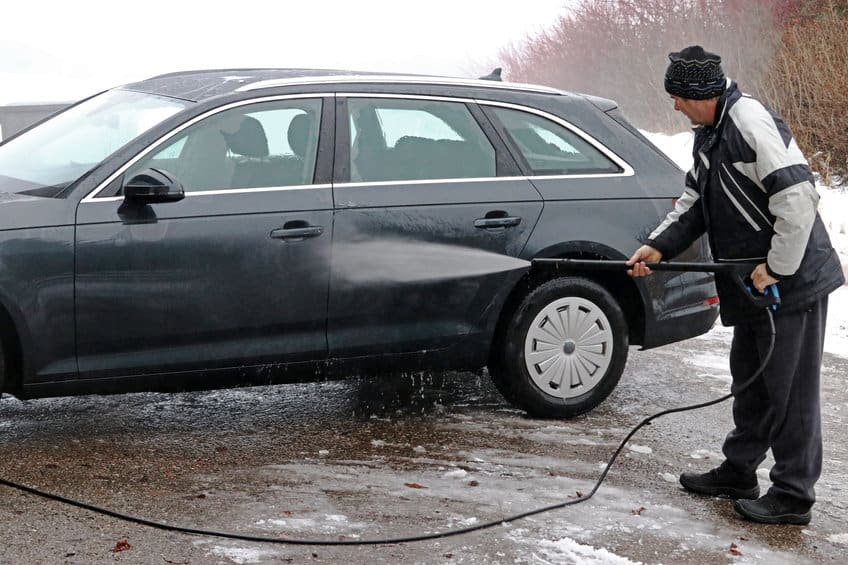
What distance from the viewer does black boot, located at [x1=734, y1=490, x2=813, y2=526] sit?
15.3ft

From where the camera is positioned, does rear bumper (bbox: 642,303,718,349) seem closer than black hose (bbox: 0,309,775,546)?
No

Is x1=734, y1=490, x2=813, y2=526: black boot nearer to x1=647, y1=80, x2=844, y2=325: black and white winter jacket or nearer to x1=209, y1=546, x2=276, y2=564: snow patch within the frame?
x1=647, y1=80, x2=844, y2=325: black and white winter jacket

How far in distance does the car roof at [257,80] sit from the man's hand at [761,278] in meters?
2.00

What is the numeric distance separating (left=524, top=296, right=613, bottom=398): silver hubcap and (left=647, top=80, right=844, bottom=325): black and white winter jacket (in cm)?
112

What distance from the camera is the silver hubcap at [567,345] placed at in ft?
19.0

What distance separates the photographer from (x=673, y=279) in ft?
20.0

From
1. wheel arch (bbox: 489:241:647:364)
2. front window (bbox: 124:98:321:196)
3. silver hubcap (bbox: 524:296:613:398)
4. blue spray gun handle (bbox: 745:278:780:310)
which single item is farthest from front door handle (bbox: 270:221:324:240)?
blue spray gun handle (bbox: 745:278:780:310)

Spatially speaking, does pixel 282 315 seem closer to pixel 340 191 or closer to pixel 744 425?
pixel 340 191

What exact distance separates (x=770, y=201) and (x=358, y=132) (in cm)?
205

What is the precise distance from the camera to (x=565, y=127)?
6.04m

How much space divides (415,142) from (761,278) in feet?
6.31

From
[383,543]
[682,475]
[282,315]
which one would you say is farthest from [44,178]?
[682,475]

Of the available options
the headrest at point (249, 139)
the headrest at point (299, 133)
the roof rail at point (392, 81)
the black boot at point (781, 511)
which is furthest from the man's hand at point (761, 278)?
the headrest at point (249, 139)

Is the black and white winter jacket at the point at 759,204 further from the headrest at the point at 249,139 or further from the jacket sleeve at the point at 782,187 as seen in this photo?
the headrest at the point at 249,139
